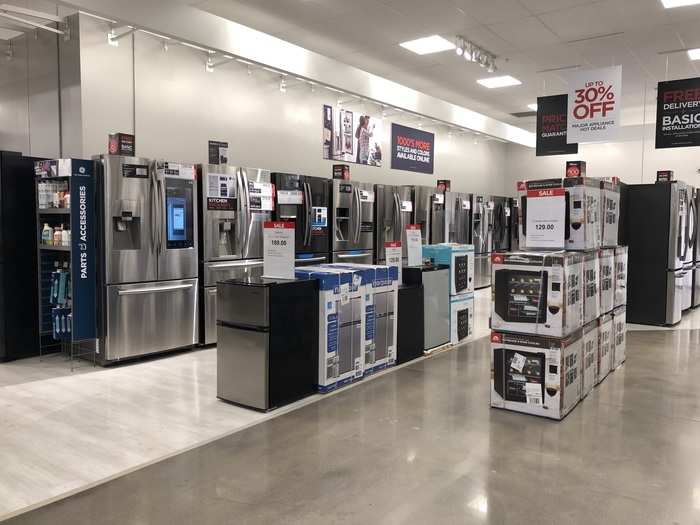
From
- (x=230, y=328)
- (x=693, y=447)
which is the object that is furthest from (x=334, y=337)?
(x=693, y=447)

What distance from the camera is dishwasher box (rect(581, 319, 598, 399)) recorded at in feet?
14.5

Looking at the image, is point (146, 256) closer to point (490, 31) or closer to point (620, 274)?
point (620, 274)

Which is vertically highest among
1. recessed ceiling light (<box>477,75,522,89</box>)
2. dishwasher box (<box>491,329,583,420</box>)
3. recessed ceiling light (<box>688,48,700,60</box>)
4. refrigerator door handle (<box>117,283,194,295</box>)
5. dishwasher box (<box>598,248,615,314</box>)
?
recessed ceiling light (<box>477,75,522,89</box>)

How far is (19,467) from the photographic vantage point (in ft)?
10.6

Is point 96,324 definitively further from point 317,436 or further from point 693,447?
point 693,447

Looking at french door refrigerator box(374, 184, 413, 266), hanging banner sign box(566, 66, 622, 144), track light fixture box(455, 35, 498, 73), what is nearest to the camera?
hanging banner sign box(566, 66, 622, 144)

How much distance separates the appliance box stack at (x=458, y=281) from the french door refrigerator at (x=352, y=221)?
1.89 meters

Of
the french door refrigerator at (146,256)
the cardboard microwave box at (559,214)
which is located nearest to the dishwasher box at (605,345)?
the cardboard microwave box at (559,214)

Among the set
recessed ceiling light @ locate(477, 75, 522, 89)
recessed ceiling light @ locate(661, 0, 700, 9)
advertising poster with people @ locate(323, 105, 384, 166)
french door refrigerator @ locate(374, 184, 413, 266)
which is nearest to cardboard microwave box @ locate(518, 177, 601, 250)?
recessed ceiling light @ locate(661, 0, 700, 9)

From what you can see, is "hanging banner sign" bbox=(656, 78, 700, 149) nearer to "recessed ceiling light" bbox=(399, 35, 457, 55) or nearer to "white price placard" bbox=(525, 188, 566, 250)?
"recessed ceiling light" bbox=(399, 35, 457, 55)

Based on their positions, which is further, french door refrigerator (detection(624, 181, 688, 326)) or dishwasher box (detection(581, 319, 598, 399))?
french door refrigerator (detection(624, 181, 688, 326))

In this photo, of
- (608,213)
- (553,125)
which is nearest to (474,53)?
(553,125)

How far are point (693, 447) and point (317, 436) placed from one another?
245cm

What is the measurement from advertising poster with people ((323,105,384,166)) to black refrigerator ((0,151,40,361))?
4.56 metres
